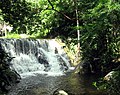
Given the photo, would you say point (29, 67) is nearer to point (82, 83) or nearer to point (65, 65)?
point (65, 65)

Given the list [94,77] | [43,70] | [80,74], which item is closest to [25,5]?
[94,77]

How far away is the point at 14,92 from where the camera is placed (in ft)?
38.6

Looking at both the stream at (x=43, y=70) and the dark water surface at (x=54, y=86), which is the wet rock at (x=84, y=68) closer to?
the stream at (x=43, y=70)

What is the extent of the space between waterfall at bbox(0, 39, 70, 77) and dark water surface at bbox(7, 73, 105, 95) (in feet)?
12.8

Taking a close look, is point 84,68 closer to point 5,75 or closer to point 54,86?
point 54,86

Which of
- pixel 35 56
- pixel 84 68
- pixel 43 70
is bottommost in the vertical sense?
pixel 43 70

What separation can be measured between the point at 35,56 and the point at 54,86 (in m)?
8.65

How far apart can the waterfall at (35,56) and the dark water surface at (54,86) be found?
389 cm

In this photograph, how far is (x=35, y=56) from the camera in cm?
2145

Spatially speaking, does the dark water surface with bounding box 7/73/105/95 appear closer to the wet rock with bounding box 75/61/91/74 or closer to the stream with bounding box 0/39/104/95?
the stream with bounding box 0/39/104/95

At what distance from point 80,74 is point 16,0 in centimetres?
1109

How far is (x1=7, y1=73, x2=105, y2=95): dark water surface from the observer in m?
11.5

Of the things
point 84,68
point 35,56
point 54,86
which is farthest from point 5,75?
point 35,56

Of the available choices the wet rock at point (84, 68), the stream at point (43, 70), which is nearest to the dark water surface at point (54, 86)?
the stream at point (43, 70)
